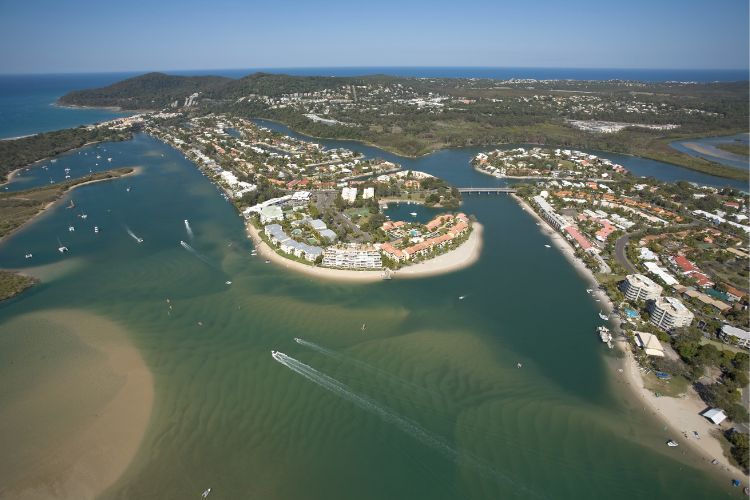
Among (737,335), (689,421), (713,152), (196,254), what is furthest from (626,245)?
(713,152)

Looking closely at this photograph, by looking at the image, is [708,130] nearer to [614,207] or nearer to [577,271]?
[614,207]

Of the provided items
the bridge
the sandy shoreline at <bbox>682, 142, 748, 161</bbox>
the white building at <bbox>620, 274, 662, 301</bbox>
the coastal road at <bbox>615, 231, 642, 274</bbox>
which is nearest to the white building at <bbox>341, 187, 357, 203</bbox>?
the bridge

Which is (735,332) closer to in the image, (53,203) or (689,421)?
(689,421)

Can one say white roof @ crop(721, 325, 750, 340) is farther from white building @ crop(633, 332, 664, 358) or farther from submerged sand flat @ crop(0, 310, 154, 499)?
submerged sand flat @ crop(0, 310, 154, 499)

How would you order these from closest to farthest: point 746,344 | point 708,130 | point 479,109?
point 746,344 → point 708,130 → point 479,109

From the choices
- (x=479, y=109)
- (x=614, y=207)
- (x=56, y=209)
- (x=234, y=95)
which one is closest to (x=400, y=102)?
(x=479, y=109)

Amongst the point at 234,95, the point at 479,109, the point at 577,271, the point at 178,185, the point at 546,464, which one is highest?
the point at 234,95

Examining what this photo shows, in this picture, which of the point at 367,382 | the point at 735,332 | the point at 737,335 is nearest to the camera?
the point at 367,382
